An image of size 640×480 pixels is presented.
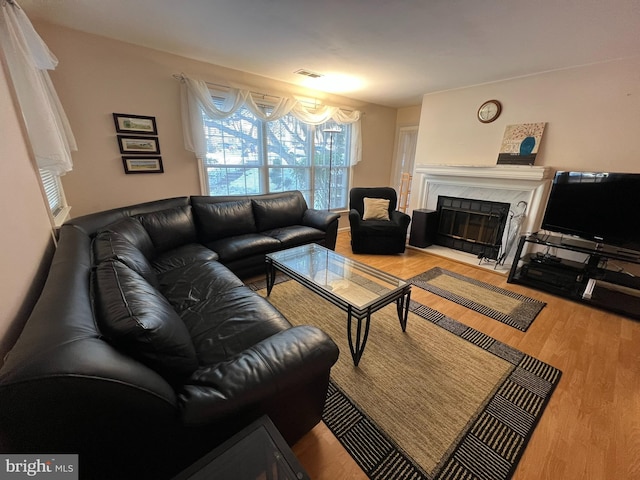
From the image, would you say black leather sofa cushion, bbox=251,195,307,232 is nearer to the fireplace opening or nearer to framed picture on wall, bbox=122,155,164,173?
framed picture on wall, bbox=122,155,164,173

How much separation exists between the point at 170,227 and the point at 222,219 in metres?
0.53

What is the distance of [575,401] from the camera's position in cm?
151

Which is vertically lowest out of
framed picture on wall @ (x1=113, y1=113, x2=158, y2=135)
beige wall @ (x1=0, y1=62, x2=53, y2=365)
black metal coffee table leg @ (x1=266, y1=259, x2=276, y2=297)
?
black metal coffee table leg @ (x1=266, y1=259, x2=276, y2=297)

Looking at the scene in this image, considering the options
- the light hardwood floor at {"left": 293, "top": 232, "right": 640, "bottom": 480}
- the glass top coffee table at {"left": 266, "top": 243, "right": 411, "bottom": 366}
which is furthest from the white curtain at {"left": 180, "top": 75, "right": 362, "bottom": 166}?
the light hardwood floor at {"left": 293, "top": 232, "right": 640, "bottom": 480}

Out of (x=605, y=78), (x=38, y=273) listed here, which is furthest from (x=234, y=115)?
(x=605, y=78)

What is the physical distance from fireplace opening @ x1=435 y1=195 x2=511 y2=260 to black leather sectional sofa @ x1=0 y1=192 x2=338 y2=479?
11.1ft

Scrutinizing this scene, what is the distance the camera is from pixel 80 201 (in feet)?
8.36

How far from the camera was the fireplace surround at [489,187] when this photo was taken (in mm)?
3021

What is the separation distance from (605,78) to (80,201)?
5388 mm

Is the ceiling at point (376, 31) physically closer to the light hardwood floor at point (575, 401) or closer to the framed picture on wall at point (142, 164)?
the framed picture on wall at point (142, 164)

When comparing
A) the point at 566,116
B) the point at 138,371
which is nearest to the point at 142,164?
the point at 138,371

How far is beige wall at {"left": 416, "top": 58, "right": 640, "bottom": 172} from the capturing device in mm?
2492

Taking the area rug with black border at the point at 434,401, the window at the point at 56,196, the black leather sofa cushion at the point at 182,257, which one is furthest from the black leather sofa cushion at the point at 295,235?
the window at the point at 56,196

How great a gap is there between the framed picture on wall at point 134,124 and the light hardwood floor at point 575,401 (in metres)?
3.18
